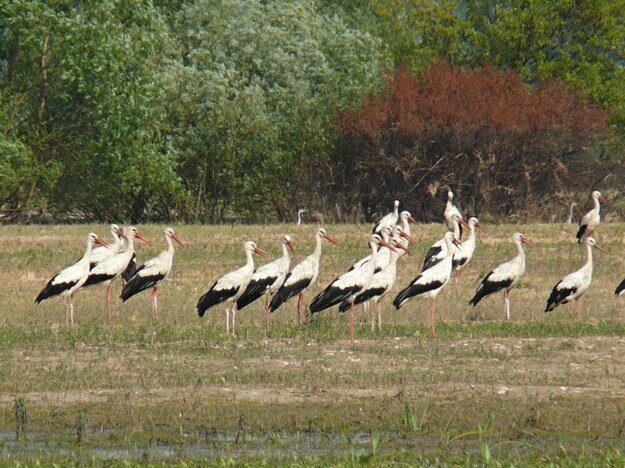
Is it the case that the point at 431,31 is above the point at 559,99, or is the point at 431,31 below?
above

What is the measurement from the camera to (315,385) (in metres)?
13.9

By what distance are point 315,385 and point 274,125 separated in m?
28.3

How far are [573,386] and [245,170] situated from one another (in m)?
29.0

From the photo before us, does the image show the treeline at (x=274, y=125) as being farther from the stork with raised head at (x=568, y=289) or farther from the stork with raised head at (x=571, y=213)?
the stork with raised head at (x=568, y=289)

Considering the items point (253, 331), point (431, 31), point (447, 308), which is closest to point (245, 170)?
point (431, 31)

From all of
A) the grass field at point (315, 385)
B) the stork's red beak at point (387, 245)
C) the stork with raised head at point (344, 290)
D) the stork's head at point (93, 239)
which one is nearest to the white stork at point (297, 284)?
the grass field at point (315, 385)

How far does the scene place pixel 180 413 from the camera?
12.8m

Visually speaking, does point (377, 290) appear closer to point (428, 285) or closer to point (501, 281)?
point (428, 285)

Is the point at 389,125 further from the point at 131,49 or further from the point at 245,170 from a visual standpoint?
the point at 131,49

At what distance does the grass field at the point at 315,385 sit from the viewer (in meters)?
11.5

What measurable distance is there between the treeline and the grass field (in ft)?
52.5

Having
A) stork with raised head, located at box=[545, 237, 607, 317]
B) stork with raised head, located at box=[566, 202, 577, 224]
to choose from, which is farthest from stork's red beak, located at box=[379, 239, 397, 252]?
stork with raised head, located at box=[566, 202, 577, 224]

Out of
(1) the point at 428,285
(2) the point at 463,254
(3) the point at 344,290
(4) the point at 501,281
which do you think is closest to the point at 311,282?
(3) the point at 344,290

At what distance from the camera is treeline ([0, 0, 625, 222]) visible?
125 feet
